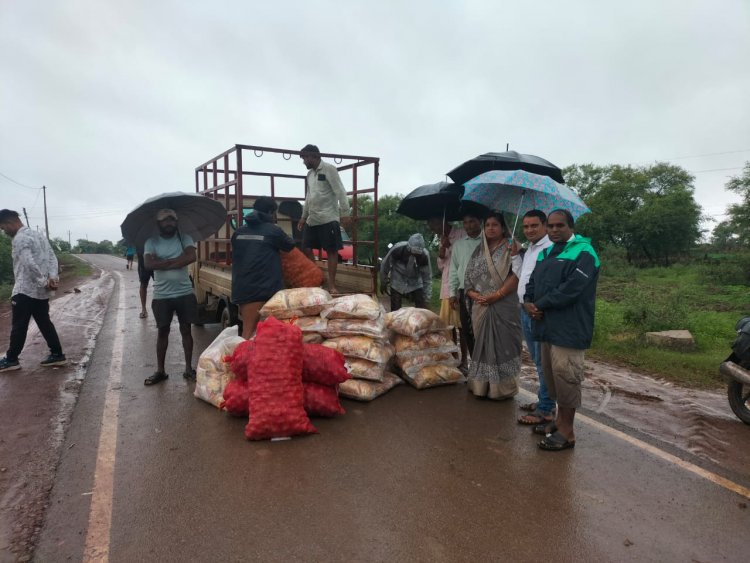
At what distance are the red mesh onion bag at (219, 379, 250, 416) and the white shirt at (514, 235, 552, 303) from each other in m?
2.42

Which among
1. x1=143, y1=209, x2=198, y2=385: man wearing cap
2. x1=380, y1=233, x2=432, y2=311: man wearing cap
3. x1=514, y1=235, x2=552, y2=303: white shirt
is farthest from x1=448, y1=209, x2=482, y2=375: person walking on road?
x1=143, y1=209, x2=198, y2=385: man wearing cap

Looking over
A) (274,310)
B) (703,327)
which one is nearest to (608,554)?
(274,310)

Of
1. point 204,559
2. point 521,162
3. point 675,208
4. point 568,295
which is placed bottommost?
point 204,559

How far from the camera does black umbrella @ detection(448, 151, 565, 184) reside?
187 inches

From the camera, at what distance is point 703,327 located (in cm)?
900

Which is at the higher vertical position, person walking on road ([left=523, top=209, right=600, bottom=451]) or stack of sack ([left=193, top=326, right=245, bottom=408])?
person walking on road ([left=523, top=209, right=600, bottom=451])

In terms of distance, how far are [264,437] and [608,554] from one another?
2345mm

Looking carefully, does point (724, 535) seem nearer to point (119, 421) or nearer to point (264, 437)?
point (264, 437)

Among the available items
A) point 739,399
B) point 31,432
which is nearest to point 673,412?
point 739,399

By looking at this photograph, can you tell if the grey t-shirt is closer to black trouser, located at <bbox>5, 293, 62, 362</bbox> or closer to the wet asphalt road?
the wet asphalt road

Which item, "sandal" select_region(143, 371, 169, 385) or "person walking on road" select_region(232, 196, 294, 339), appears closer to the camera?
"person walking on road" select_region(232, 196, 294, 339)

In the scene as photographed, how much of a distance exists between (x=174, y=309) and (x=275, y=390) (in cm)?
212

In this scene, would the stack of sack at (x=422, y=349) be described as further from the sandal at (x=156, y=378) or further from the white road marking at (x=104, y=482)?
the white road marking at (x=104, y=482)

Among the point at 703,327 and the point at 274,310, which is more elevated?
the point at 274,310
